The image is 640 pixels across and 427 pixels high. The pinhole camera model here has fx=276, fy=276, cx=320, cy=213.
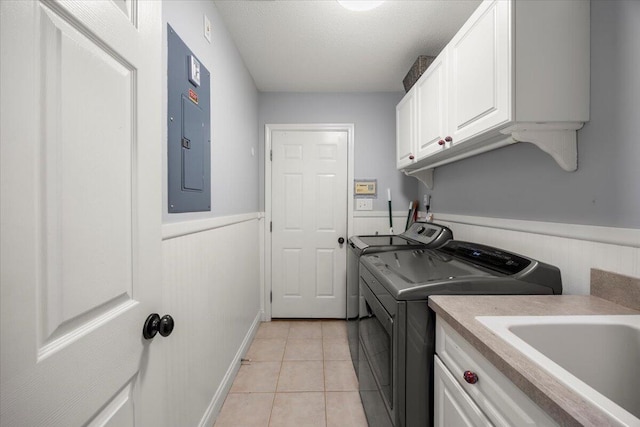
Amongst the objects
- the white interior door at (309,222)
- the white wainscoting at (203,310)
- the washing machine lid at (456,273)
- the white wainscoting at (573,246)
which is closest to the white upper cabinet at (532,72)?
the white wainscoting at (573,246)

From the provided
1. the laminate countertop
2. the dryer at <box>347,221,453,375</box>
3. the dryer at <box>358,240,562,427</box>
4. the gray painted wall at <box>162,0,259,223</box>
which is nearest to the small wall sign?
the dryer at <box>347,221,453,375</box>

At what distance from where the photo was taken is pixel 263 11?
67.1 inches

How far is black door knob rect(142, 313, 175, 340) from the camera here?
26.4 inches

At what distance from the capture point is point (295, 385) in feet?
6.18

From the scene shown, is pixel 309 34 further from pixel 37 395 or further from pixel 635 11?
pixel 37 395

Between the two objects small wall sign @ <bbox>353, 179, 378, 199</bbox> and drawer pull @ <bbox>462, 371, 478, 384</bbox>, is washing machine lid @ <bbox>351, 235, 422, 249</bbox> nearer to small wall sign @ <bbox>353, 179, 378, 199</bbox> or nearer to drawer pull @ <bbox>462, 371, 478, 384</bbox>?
small wall sign @ <bbox>353, 179, 378, 199</bbox>

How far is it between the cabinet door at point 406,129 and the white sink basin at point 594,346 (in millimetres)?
1476

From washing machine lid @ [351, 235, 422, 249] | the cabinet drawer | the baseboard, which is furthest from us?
washing machine lid @ [351, 235, 422, 249]

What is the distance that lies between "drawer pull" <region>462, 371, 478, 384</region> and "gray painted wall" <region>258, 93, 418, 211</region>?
2.21 m

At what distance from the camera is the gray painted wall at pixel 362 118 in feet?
9.50

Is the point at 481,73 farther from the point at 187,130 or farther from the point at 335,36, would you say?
the point at 187,130

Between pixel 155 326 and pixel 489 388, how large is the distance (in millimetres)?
851

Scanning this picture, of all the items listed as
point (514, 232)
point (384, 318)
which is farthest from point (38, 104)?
point (514, 232)

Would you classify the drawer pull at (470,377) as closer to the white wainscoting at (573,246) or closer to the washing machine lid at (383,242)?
the white wainscoting at (573,246)
